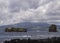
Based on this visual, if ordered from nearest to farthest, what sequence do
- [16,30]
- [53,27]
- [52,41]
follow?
1. [52,41]
2. [53,27]
3. [16,30]

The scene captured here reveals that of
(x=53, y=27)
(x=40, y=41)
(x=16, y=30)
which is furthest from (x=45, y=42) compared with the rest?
(x=16, y=30)

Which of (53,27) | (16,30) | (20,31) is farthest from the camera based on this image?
(16,30)

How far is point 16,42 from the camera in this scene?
164ft

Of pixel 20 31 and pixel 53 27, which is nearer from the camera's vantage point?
pixel 53 27

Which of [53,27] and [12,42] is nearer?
[12,42]

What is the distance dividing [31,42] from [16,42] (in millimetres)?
3222

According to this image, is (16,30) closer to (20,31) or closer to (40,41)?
(20,31)

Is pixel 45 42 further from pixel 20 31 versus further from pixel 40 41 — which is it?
pixel 20 31

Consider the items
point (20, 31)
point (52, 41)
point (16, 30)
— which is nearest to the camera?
point (52, 41)

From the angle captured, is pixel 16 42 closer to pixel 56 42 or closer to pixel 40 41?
pixel 40 41

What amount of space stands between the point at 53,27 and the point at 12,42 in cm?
5366

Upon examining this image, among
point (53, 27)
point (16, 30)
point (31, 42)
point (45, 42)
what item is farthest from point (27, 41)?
point (16, 30)

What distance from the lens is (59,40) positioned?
4934 centimetres

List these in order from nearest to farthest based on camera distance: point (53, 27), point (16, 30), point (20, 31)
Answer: point (53, 27), point (20, 31), point (16, 30)
